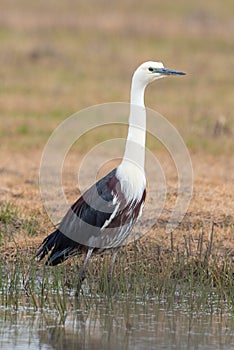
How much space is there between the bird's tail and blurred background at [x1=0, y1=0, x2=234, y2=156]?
234 inches

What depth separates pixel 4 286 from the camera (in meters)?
6.82

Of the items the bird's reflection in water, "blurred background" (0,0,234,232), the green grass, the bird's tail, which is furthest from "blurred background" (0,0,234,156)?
the bird's reflection in water

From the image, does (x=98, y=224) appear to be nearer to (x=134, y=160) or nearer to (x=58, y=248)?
(x=58, y=248)

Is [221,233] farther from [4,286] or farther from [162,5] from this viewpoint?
[162,5]

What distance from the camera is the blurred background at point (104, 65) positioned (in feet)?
47.1

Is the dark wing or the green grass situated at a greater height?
the dark wing

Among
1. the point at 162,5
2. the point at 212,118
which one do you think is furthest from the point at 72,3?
the point at 212,118

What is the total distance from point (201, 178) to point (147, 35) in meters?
14.9

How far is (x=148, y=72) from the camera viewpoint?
6.96 m

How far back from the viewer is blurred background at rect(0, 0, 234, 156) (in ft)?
47.1

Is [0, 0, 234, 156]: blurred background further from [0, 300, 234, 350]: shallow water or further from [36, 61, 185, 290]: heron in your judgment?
[0, 300, 234, 350]: shallow water

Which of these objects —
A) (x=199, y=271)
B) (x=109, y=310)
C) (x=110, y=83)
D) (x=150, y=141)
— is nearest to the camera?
(x=109, y=310)

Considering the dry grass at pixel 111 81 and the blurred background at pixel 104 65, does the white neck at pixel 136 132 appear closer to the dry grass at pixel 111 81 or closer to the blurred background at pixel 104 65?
the dry grass at pixel 111 81

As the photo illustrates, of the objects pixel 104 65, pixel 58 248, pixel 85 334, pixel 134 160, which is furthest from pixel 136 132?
pixel 104 65
